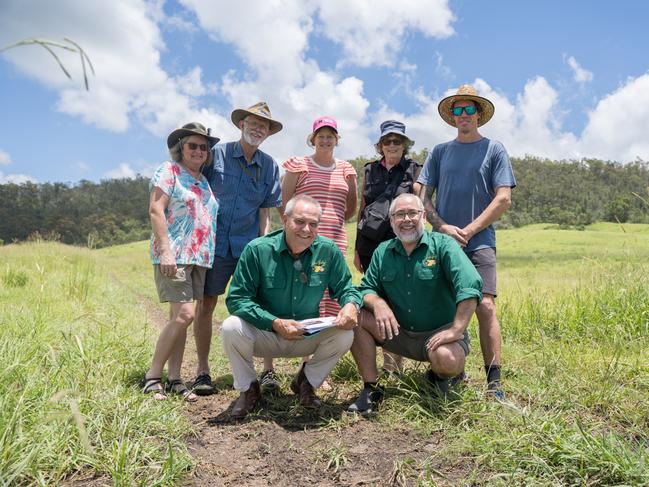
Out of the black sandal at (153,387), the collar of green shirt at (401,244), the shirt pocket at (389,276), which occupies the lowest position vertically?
the black sandal at (153,387)

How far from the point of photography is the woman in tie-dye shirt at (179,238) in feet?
14.6

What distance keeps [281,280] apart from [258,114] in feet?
5.19

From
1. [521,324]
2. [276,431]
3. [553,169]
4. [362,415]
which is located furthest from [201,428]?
[553,169]

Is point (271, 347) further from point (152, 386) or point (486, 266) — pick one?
point (486, 266)

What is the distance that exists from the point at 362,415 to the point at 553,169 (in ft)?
379

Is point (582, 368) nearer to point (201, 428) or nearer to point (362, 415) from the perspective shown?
point (362, 415)

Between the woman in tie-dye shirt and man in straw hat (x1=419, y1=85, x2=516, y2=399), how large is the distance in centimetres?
204

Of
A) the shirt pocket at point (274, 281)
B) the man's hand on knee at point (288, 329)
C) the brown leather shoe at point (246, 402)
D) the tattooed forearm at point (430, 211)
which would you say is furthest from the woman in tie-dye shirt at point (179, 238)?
the tattooed forearm at point (430, 211)

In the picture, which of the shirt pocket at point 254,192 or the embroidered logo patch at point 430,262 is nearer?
the embroidered logo patch at point 430,262

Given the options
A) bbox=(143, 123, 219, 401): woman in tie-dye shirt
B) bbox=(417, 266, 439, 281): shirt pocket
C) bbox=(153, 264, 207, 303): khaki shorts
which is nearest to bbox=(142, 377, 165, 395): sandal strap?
bbox=(143, 123, 219, 401): woman in tie-dye shirt

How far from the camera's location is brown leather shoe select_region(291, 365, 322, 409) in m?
4.36

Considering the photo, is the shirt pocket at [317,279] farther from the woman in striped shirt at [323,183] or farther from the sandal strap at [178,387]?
the sandal strap at [178,387]

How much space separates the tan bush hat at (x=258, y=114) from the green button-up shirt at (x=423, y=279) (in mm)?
1654

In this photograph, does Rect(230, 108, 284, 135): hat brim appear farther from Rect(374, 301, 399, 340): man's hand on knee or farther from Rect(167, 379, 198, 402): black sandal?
Rect(167, 379, 198, 402): black sandal
